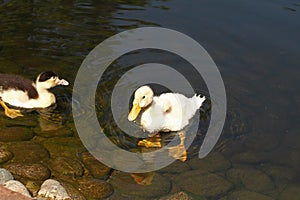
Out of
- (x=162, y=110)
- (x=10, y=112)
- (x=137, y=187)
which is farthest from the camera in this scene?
(x=10, y=112)

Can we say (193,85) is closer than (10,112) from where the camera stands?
No

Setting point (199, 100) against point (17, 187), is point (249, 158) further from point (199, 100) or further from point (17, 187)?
point (17, 187)

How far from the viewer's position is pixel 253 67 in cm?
888

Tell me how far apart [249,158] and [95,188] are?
2.17 metres

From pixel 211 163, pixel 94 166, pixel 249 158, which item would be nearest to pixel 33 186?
pixel 94 166

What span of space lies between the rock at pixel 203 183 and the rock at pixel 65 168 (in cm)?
119

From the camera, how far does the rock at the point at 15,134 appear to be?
253 inches

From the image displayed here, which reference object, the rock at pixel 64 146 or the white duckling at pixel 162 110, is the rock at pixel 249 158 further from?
the rock at pixel 64 146

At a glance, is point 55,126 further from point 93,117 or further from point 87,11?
point 87,11

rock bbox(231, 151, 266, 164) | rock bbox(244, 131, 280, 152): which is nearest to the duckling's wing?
rock bbox(231, 151, 266, 164)

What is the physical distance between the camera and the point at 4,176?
216 inches

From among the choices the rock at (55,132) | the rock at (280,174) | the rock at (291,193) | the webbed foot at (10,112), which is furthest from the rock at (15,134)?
the rock at (291,193)

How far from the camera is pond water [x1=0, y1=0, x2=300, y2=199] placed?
19.8 ft

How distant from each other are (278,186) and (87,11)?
19.6 feet
